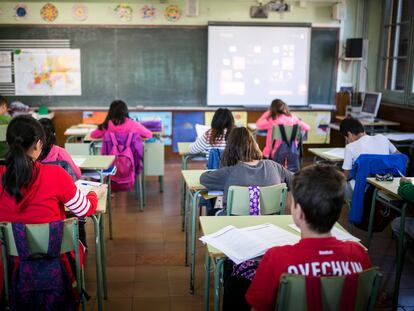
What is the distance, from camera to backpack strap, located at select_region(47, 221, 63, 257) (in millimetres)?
2104

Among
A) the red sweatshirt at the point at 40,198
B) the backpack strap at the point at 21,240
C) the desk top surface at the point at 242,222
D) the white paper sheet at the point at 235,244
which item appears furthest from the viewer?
the desk top surface at the point at 242,222

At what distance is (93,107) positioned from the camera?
729cm

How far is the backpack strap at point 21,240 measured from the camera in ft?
6.82

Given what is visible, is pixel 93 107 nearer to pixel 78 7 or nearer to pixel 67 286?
pixel 78 7

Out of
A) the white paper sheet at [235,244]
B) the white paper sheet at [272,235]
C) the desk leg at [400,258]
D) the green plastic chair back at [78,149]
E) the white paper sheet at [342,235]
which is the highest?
the white paper sheet at [342,235]

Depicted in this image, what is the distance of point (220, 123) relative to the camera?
429 centimetres

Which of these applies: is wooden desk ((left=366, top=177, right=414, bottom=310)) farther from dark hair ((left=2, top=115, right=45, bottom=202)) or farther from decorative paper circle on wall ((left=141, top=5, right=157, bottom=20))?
decorative paper circle on wall ((left=141, top=5, right=157, bottom=20))

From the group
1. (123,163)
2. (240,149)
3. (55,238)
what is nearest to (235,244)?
(55,238)

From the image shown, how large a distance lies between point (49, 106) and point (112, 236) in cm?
360

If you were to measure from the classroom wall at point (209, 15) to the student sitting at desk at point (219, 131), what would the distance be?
3.32 meters

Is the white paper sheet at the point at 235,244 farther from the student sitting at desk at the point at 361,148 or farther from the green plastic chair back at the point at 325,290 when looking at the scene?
the student sitting at desk at the point at 361,148

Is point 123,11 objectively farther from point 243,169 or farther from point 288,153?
point 243,169

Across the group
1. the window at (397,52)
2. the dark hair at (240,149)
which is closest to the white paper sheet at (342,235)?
the dark hair at (240,149)

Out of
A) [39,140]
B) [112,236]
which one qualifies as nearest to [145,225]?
[112,236]
